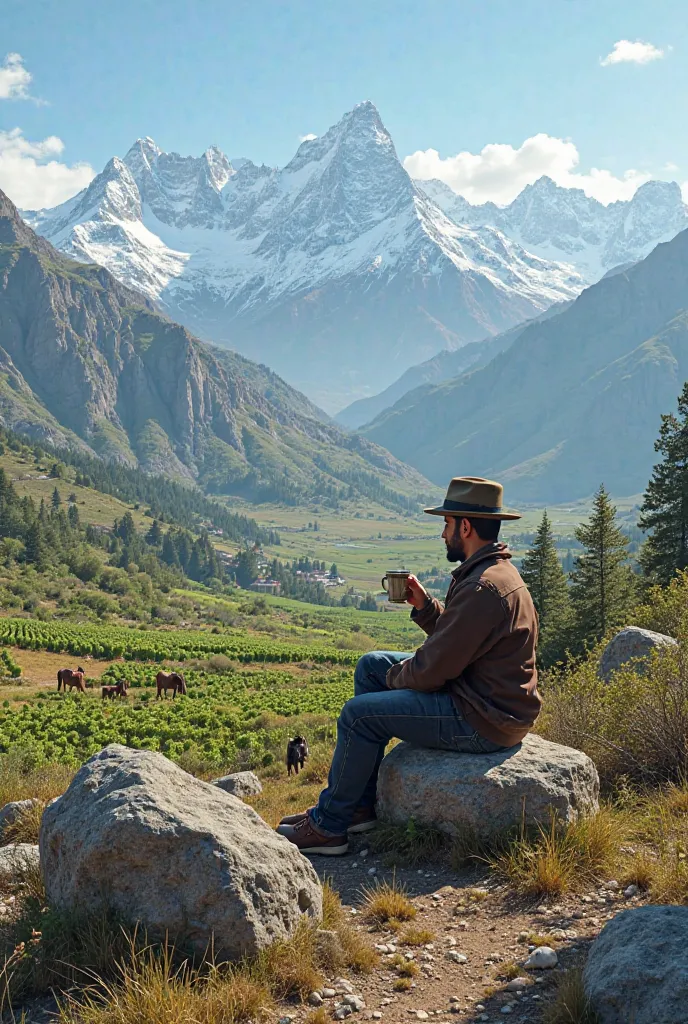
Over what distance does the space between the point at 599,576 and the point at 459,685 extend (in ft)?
118

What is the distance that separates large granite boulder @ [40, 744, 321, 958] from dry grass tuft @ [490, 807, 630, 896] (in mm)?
1506

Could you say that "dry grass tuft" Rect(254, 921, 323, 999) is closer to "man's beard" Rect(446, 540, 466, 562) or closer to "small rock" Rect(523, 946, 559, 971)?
"small rock" Rect(523, 946, 559, 971)

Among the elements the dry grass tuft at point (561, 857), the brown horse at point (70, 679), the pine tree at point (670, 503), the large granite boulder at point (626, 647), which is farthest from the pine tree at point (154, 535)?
the dry grass tuft at point (561, 857)

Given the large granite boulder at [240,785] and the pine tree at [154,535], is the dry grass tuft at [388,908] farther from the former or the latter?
the pine tree at [154,535]

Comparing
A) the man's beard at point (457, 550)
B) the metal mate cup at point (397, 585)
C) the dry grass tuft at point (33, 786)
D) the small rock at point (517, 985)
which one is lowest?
the dry grass tuft at point (33, 786)

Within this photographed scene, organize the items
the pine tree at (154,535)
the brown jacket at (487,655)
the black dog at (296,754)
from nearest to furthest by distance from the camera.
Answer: the brown jacket at (487,655), the black dog at (296,754), the pine tree at (154,535)

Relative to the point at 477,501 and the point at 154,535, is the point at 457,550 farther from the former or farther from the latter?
the point at 154,535

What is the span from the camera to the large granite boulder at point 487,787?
233 inches

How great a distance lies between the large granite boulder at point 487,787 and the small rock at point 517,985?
156 centimetres

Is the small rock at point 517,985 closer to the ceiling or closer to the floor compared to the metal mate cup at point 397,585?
closer to the floor

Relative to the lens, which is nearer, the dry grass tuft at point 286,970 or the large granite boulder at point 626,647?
the dry grass tuft at point 286,970

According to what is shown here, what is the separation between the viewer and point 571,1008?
381cm

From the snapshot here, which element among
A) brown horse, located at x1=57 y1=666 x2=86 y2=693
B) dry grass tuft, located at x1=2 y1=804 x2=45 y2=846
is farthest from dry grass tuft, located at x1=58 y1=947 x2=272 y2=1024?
brown horse, located at x1=57 y1=666 x2=86 y2=693

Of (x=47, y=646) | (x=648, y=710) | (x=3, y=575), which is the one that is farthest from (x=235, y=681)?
(x=3, y=575)
